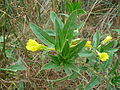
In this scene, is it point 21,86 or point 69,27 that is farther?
point 21,86

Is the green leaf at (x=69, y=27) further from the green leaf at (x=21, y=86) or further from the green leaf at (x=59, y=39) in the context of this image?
the green leaf at (x=21, y=86)

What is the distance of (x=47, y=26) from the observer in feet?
6.24

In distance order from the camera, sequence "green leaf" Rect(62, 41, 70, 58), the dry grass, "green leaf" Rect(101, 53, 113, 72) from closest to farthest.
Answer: "green leaf" Rect(62, 41, 70, 58)
"green leaf" Rect(101, 53, 113, 72)
the dry grass

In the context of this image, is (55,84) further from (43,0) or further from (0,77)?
(43,0)

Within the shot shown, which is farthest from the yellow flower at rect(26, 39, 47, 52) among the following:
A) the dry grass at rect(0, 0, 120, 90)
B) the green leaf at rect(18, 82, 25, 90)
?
the green leaf at rect(18, 82, 25, 90)

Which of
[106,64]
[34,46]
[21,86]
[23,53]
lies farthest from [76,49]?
[23,53]

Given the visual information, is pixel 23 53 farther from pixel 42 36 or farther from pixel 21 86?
pixel 42 36

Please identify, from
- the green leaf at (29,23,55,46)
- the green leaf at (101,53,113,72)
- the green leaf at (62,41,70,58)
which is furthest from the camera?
the green leaf at (101,53,113,72)

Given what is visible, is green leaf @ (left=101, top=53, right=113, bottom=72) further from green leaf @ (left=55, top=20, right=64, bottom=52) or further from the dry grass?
green leaf @ (left=55, top=20, right=64, bottom=52)

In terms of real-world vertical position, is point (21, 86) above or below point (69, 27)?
below

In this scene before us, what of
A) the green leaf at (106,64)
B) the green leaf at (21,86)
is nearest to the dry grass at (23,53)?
the green leaf at (21,86)

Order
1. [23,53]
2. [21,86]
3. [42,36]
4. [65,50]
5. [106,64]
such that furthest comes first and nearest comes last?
[23,53]
[21,86]
[106,64]
[42,36]
[65,50]

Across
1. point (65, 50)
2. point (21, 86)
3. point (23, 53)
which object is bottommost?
point (21, 86)

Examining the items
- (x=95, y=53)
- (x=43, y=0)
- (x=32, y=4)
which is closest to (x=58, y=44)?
(x=95, y=53)
